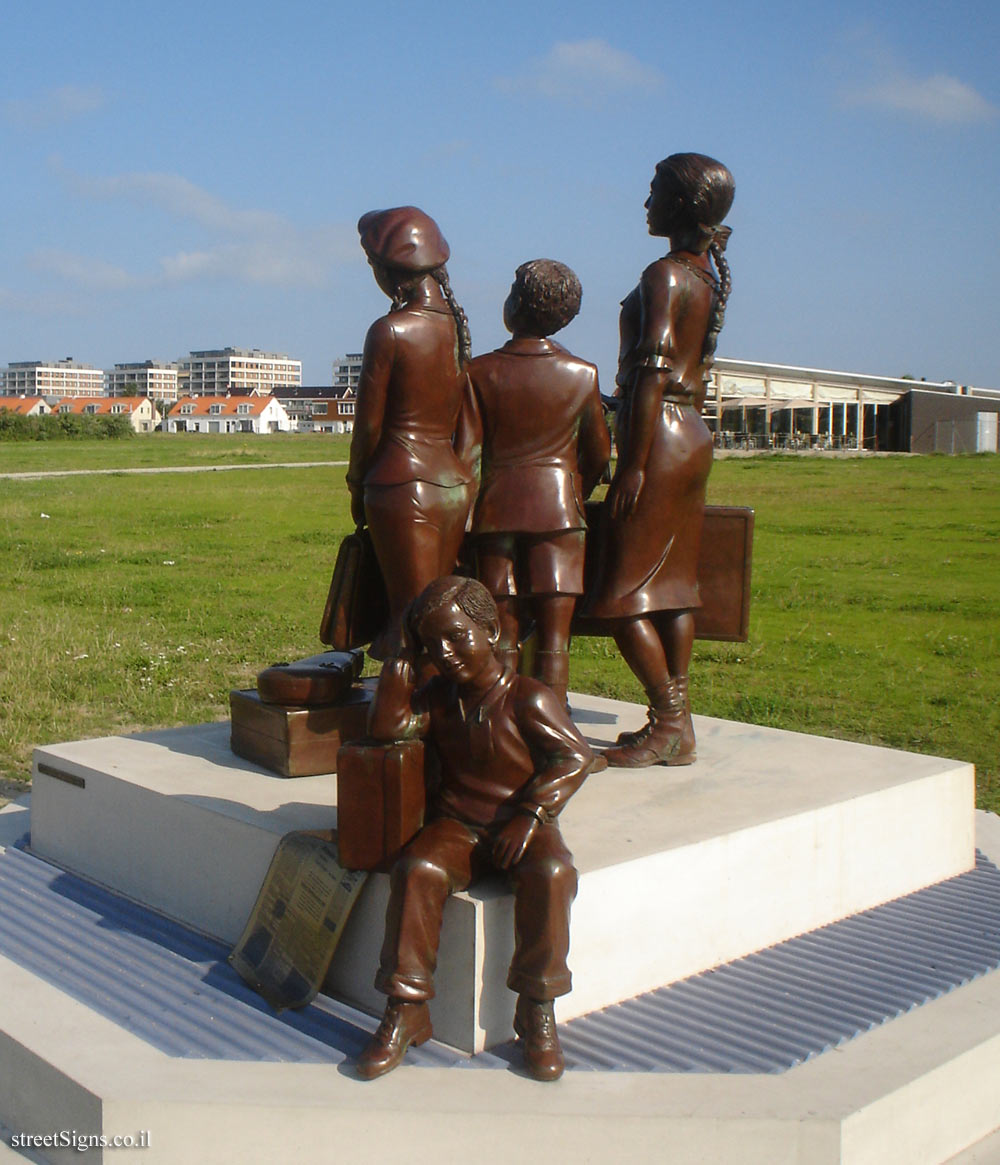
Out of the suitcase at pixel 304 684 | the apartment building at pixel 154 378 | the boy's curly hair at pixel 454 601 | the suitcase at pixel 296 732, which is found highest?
the apartment building at pixel 154 378

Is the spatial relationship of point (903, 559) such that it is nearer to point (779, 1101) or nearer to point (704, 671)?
point (704, 671)

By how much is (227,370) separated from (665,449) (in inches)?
7274

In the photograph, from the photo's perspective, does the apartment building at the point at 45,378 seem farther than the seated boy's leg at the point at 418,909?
Yes

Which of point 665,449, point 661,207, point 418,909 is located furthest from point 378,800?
point 661,207

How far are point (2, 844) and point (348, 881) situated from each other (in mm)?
2288

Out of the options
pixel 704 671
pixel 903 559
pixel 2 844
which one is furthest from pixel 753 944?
pixel 903 559

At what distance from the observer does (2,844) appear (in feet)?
18.1

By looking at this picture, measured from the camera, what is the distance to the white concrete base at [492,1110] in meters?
3.16

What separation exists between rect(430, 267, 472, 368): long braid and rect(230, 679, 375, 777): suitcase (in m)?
1.33

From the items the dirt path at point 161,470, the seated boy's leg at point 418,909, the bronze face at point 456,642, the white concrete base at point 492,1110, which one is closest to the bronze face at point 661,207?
the bronze face at point 456,642

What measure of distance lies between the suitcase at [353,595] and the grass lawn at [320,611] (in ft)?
8.94

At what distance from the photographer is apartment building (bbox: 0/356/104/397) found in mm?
191250

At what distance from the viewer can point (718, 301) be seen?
5.20 m

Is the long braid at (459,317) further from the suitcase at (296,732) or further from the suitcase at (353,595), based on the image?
the suitcase at (296,732)
